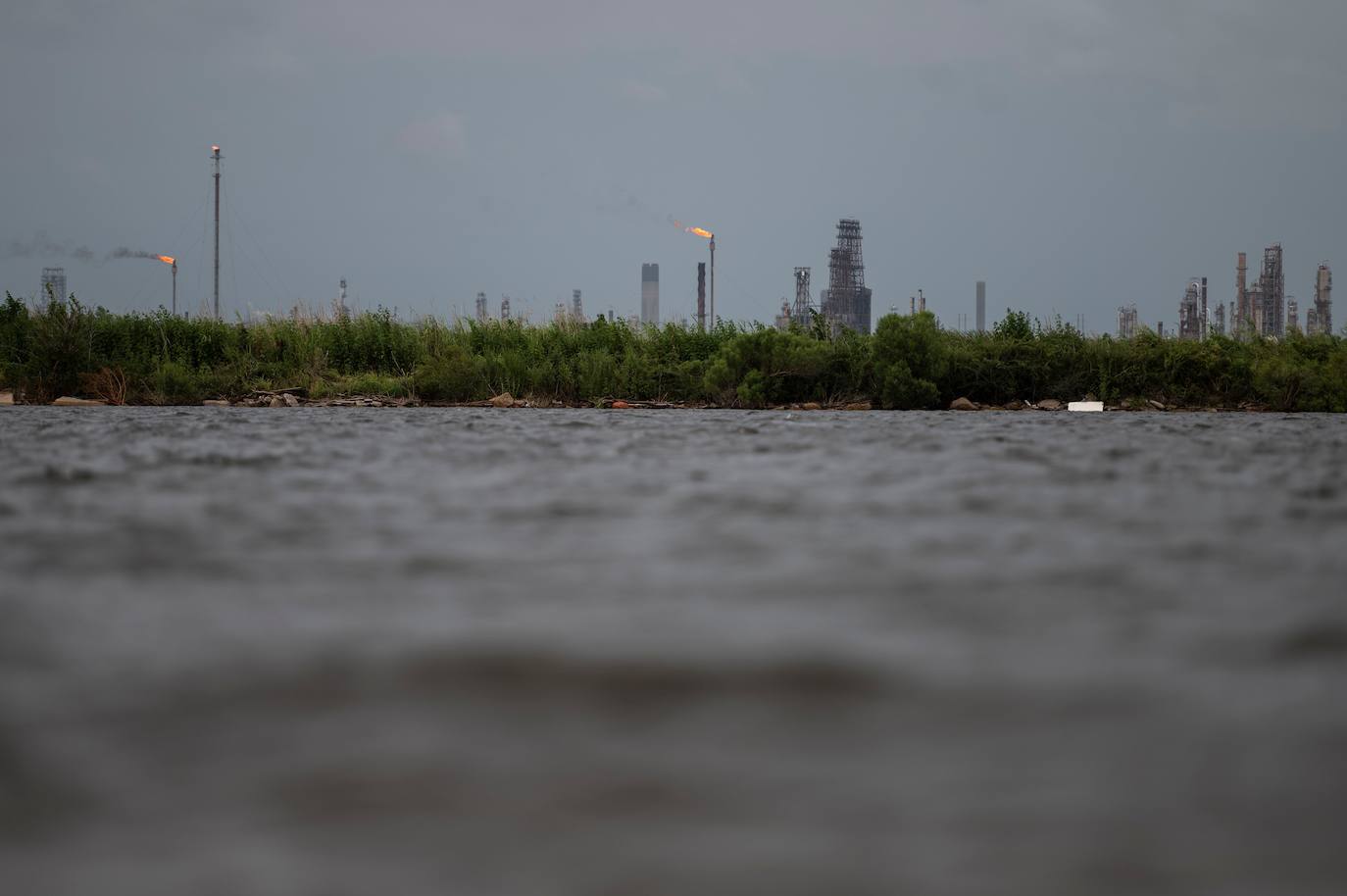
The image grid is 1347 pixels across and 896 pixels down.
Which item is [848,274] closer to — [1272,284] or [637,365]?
[1272,284]

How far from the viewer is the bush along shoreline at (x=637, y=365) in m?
18.8

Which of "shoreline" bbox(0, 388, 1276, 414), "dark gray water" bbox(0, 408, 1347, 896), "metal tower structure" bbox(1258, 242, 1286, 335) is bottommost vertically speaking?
"dark gray water" bbox(0, 408, 1347, 896)

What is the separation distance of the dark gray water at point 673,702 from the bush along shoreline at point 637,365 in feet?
49.1

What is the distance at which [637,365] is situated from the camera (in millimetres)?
20906

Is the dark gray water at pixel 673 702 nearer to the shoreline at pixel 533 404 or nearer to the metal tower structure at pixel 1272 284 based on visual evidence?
the shoreline at pixel 533 404

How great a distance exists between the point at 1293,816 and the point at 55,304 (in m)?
23.5

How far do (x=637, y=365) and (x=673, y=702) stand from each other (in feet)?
62.8

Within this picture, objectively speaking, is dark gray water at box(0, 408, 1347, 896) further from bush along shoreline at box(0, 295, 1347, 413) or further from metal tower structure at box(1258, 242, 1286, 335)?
metal tower structure at box(1258, 242, 1286, 335)

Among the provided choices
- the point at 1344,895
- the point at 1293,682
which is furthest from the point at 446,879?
the point at 1293,682

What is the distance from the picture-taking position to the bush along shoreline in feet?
61.8

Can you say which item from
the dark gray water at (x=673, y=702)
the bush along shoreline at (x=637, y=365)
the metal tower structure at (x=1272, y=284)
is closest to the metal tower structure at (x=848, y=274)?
the metal tower structure at (x=1272, y=284)

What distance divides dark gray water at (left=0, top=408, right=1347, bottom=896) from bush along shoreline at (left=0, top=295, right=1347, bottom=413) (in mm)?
14969

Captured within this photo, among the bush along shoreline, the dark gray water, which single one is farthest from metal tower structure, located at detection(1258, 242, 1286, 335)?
the dark gray water

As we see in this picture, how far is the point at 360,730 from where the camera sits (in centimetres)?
175
